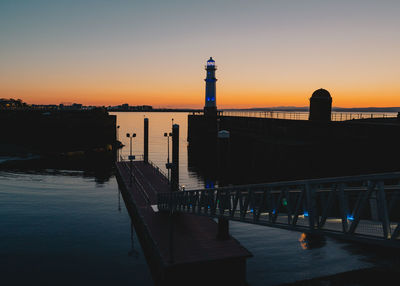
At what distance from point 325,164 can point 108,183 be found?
32079mm

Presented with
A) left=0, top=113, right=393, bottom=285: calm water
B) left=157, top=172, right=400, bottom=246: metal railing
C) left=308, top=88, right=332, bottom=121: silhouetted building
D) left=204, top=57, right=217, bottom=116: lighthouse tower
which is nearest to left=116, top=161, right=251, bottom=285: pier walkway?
left=0, top=113, right=393, bottom=285: calm water

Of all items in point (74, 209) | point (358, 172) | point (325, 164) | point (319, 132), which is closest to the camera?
point (74, 209)

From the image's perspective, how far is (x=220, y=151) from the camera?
821 inches

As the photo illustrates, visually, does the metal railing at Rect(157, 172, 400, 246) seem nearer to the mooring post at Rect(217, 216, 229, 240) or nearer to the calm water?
the mooring post at Rect(217, 216, 229, 240)

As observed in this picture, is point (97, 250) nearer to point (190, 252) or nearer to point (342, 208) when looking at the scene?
point (190, 252)

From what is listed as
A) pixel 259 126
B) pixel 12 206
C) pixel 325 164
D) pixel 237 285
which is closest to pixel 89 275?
pixel 237 285

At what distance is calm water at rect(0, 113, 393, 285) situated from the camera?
20.6m

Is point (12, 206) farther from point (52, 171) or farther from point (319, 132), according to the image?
point (319, 132)

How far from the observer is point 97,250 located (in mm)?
24750

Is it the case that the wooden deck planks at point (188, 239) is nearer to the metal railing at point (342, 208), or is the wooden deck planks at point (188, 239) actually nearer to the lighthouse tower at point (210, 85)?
the metal railing at point (342, 208)

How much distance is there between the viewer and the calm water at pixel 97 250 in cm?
2056

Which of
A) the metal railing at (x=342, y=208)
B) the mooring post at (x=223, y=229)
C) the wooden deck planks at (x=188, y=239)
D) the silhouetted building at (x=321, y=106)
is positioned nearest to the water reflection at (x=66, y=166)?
the wooden deck planks at (x=188, y=239)

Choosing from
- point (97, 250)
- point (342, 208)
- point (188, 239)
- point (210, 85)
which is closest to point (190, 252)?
point (188, 239)

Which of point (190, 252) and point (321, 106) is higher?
point (321, 106)
